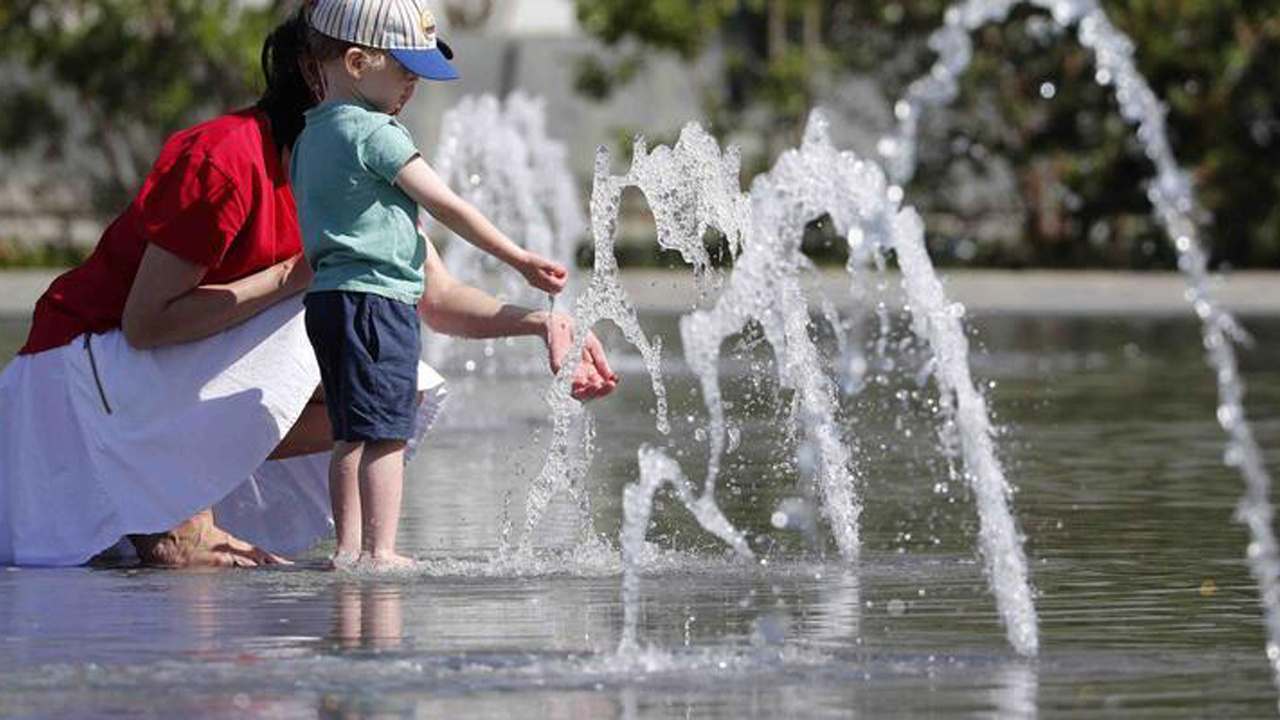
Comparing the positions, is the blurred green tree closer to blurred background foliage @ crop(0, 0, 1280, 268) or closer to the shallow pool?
blurred background foliage @ crop(0, 0, 1280, 268)

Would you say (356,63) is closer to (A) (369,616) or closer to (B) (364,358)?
(B) (364,358)

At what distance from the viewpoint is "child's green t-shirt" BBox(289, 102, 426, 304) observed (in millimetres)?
6684

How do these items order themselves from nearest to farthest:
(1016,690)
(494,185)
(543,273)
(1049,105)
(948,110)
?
(1016,690)
(543,273)
(494,185)
(1049,105)
(948,110)

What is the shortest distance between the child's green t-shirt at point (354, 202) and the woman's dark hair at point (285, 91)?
280mm

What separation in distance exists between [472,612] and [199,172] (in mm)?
1159

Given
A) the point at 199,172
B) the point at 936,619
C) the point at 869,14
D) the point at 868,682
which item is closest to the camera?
the point at 868,682

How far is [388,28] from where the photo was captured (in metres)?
6.77

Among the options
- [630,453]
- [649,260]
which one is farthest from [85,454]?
[649,260]

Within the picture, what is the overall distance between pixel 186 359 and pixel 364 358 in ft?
1.59

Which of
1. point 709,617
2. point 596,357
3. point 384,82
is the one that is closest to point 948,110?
point 596,357

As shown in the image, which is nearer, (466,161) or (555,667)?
(555,667)

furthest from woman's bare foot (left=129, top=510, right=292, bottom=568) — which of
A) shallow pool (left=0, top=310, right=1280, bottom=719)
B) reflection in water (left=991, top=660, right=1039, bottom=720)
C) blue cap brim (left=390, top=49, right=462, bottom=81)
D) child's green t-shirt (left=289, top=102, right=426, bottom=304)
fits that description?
reflection in water (left=991, top=660, right=1039, bottom=720)

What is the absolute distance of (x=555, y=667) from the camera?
17.9 feet

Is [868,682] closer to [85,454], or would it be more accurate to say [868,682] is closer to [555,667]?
[555,667]
